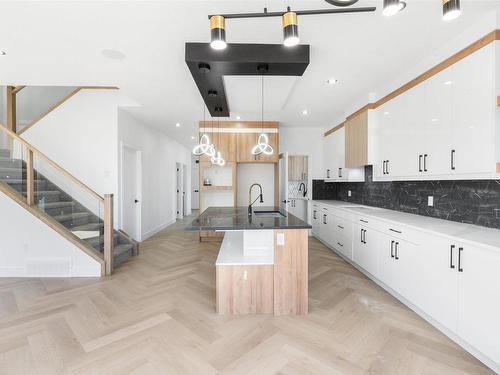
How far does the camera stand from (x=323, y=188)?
626 cm

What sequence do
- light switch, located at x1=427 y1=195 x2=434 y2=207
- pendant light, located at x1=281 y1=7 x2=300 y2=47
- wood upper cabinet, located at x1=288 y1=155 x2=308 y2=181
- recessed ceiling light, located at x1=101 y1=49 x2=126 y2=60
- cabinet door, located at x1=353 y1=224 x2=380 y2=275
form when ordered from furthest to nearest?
wood upper cabinet, located at x1=288 y1=155 x2=308 y2=181, cabinet door, located at x1=353 y1=224 x2=380 y2=275, light switch, located at x1=427 y1=195 x2=434 y2=207, recessed ceiling light, located at x1=101 y1=49 x2=126 y2=60, pendant light, located at x1=281 y1=7 x2=300 y2=47

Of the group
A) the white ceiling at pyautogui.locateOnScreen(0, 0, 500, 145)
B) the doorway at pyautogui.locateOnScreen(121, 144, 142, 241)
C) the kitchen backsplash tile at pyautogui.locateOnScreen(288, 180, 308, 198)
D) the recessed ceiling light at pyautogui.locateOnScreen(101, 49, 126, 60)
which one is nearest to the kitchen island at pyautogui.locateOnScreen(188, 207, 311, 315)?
the white ceiling at pyautogui.locateOnScreen(0, 0, 500, 145)

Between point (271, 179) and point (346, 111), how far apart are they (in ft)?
7.94

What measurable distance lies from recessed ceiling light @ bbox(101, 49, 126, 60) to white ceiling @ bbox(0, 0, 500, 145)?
12 mm

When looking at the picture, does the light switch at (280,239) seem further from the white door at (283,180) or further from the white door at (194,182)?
the white door at (194,182)

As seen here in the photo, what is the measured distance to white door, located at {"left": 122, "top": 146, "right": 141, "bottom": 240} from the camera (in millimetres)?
5086

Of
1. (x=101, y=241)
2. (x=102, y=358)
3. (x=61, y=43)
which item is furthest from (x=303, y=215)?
(x=61, y=43)

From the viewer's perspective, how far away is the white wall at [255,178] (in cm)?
634

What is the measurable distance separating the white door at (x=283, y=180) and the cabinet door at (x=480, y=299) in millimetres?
3400

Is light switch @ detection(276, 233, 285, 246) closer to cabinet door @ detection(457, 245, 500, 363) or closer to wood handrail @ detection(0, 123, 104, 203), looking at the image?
cabinet door @ detection(457, 245, 500, 363)

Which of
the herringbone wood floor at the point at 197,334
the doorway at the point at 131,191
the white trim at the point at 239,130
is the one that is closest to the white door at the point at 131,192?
the doorway at the point at 131,191

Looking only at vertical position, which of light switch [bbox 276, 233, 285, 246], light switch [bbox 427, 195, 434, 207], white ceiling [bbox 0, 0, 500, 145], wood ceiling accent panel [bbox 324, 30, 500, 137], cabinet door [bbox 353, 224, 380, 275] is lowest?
cabinet door [bbox 353, 224, 380, 275]

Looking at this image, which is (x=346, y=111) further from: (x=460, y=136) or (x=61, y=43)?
(x=61, y=43)

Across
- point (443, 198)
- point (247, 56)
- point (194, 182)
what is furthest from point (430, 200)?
point (194, 182)
